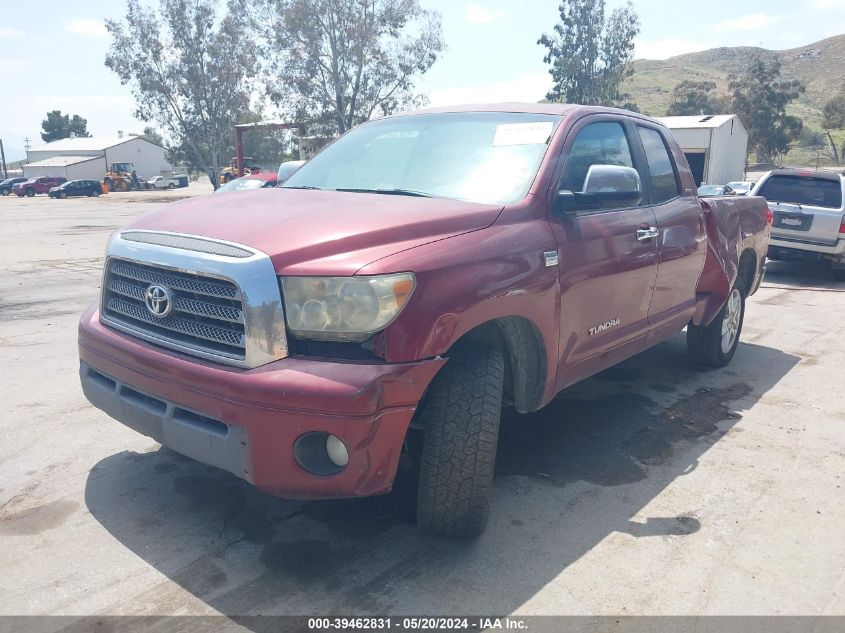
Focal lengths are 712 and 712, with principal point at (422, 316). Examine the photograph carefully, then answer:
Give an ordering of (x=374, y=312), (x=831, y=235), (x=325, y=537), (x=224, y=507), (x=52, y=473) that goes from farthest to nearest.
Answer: (x=831, y=235) < (x=52, y=473) < (x=224, y=507) < (x=325, y=537) < (x=374, y=312)

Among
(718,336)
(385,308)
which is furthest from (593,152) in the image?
(718,336)

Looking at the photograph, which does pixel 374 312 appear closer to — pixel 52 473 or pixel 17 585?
pixel 17 585

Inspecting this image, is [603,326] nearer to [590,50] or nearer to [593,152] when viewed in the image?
[593,152]

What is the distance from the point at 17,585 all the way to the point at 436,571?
162 cm

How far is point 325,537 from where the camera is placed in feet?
10.3

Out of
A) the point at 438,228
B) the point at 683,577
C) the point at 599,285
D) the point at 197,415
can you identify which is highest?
the point at 438,228

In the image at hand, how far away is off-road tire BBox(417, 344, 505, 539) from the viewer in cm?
287

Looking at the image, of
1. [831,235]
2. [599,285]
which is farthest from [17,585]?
[831,235]

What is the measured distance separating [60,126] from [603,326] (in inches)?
4253

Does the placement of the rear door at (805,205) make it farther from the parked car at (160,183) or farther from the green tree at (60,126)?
Result: the green tree at (60,126)

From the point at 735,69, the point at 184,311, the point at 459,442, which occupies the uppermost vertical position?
the point at 735,69

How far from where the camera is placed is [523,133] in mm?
3785

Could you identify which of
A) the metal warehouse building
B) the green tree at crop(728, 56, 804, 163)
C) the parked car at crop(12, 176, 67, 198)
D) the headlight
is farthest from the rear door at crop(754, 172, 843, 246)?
the metal warehouse building

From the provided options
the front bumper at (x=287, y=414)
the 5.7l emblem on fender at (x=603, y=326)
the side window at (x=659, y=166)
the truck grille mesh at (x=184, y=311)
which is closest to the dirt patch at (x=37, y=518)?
the front bumper at (x=287, y=414)
